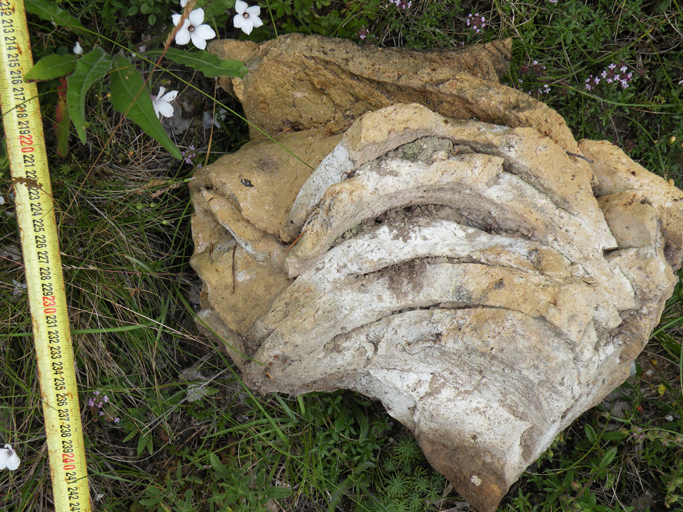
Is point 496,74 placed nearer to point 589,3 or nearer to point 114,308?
point 589,3

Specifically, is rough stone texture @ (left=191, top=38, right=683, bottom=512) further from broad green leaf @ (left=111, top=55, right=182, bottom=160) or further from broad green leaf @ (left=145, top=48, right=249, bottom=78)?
broad green leaf @ (left=145, top=48, right=249, bottom=78)

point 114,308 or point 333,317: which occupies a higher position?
point 333,317

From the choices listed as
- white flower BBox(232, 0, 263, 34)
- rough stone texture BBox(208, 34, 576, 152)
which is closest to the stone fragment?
rough stone texture BBox(208, 34, 576, 152)

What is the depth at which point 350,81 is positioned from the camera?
3227 mm

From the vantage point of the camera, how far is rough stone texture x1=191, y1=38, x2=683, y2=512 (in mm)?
2604

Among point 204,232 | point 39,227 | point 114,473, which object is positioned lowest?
point 114,473

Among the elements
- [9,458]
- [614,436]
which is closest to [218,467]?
[9,458]

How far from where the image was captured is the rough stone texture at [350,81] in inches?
118

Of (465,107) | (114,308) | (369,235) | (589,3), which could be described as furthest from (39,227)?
(589,3)

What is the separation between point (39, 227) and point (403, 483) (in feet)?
9.10

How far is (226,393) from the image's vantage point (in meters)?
3.71

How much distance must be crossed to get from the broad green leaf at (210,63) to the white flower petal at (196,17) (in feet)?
0.48

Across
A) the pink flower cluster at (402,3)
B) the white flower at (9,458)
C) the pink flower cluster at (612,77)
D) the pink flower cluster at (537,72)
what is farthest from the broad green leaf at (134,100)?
the pink flower cluster at (612,77)

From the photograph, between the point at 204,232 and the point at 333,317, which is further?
the point at 204,232
